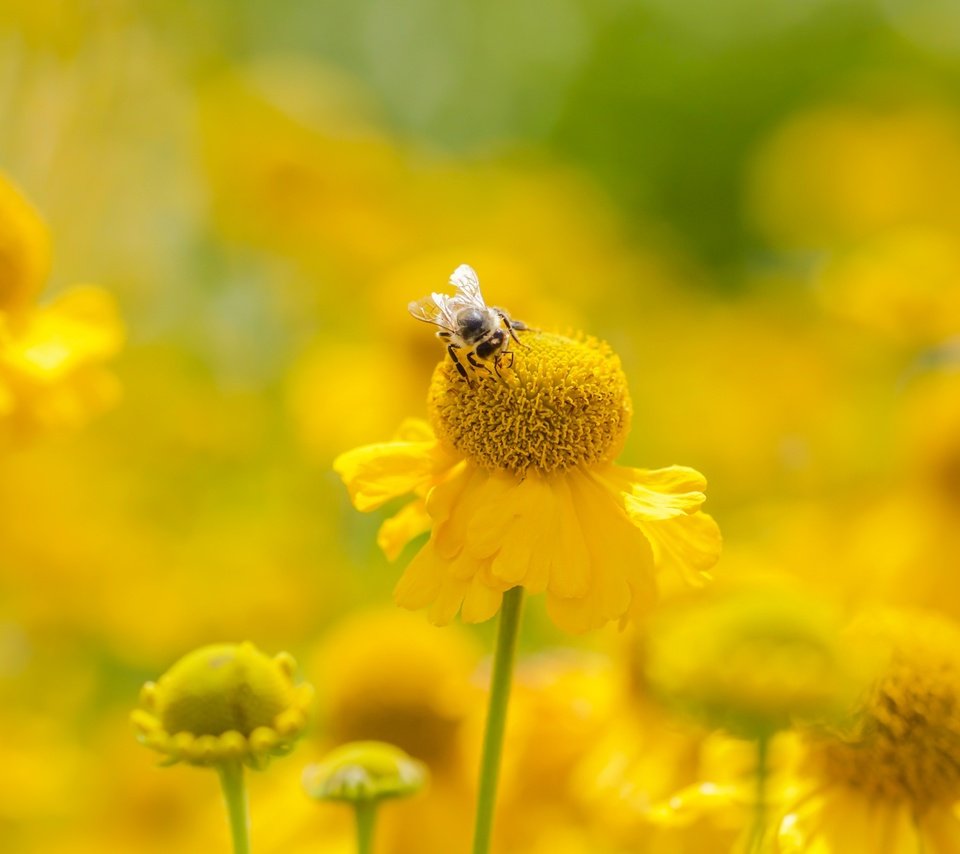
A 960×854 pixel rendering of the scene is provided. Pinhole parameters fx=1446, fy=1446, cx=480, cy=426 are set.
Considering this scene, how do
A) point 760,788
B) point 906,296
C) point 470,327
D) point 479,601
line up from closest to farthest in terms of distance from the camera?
point 760,788 → point 479,601 → point 470,327 → point 906,296

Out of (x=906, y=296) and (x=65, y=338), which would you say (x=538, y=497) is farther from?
(x=906, y=296)

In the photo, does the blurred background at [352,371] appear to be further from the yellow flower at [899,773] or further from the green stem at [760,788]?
the green stem at [760,788]

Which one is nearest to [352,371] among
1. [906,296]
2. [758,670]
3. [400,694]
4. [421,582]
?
[906,296]

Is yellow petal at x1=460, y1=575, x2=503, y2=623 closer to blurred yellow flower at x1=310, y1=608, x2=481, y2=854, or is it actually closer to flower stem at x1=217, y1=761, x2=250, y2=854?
flower stem at x1=217, y1=761, x2=250, y2=854

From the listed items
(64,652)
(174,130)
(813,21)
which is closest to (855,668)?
(64,652)

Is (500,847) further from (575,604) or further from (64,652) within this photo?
(64,652)
